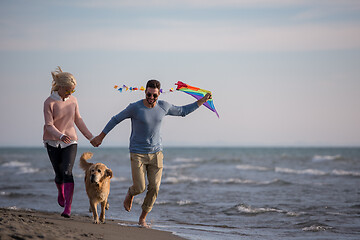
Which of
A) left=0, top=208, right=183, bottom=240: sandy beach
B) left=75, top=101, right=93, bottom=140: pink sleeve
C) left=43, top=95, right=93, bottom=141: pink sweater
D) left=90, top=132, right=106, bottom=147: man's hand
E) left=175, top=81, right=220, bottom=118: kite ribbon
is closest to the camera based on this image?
left=0, top=208, right=183, bottom=240: sandy beach

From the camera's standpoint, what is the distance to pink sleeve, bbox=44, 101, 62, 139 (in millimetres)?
5976

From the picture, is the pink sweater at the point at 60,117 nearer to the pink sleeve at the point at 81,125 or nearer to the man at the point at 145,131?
the pink sleeve at the point at 81,125

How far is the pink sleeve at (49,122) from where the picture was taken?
5.98 m

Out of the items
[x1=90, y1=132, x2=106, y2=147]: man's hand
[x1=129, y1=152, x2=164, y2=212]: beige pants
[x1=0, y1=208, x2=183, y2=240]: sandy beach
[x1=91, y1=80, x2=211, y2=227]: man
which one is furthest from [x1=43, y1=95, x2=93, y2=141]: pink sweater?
[x1=0, y1=208, x2=183, y2=240]: sandy beach

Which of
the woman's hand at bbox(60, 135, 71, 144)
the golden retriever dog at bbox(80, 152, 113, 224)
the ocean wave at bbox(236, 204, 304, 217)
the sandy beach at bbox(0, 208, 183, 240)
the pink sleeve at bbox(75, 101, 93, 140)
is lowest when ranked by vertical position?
the ocean wave at bbox(236, 204, 304, 217)

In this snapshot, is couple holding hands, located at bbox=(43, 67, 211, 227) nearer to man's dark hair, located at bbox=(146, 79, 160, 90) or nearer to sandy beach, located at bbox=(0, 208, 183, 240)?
man's dark hair, located at bbox=(146, 79, 160, 90)

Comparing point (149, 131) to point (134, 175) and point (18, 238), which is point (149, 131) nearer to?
point (134, 175)

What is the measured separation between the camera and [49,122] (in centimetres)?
605

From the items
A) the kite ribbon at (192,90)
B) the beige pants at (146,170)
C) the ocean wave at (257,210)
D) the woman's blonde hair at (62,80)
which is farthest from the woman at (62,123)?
the ocean wave at (257,210)

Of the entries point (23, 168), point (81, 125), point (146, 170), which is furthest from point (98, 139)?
point (23, 168)

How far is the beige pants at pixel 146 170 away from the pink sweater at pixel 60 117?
0.80m

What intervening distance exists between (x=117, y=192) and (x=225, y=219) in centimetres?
490

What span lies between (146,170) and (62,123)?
1272 millimetres

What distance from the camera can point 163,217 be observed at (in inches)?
337
